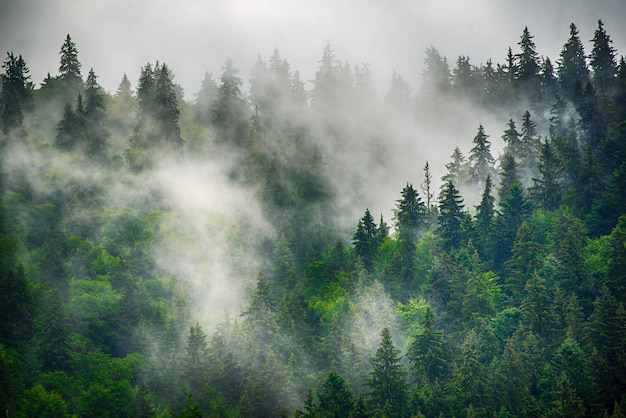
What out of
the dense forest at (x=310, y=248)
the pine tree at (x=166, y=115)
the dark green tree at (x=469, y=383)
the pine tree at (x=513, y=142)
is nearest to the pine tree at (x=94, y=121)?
the dense forest at (x=310, y=248)

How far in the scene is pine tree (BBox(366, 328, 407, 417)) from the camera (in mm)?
75062

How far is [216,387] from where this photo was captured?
8294 cm

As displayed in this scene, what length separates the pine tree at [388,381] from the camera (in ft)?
246

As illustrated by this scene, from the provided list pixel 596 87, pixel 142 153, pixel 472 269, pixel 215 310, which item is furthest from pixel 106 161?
pixel 596 87

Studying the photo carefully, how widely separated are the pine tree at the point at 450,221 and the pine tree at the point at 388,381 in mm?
25762

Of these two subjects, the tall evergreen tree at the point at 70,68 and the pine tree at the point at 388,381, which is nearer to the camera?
the pine tree at the point at 388,381

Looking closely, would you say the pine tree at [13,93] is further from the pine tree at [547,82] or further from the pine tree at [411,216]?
the pine tree at [547,82]

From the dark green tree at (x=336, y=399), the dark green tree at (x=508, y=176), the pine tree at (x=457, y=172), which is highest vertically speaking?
the pine tree at (x=457, y=172)

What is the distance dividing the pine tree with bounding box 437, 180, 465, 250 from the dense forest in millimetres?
302

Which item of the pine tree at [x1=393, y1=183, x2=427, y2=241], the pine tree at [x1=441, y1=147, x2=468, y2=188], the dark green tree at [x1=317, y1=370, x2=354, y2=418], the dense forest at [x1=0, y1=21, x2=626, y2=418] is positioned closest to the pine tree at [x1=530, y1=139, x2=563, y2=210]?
the dense forest at [x1=0, y1=21, x2=626, y2=418]

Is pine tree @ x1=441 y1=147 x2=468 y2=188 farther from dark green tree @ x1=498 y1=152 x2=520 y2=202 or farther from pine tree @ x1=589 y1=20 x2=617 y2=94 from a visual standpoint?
pine tree @ x1=589 y1=20 x2=617 y2=94

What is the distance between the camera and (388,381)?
7581 cm

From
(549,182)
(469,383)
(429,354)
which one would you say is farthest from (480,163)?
(469,383)

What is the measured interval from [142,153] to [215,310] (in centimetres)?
3337
